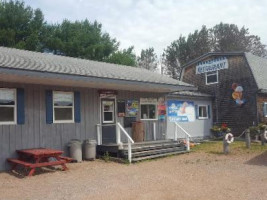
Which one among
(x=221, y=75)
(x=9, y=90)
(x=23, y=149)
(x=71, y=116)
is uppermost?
(x=221, y=75)

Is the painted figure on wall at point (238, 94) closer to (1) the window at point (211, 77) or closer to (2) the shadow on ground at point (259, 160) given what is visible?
(1) the window at point (211, 77)

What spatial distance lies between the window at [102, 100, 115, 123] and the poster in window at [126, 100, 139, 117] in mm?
907

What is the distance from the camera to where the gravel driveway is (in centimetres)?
750

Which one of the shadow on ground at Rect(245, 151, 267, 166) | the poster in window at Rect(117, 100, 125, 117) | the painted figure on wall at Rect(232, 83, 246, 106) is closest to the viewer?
the shadow on ground at Rect(245, 151, 267, 166)

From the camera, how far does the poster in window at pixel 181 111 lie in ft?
62.1

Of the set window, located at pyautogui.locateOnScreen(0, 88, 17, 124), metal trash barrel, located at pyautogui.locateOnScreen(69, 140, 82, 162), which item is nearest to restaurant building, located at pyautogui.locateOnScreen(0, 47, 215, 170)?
window, located at pyautogui.locateOnScreen(0, 88, 17, 124)

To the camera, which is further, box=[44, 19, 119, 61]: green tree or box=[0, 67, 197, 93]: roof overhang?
box=[44, 19, 119, 61]: green tree

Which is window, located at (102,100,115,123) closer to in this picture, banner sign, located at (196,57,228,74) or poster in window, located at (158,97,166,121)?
poster in window, located at (158,97,166,121)

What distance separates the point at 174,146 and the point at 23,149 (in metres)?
6.85

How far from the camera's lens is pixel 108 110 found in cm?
1467

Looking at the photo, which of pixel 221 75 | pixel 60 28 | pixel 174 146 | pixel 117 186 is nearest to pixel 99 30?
pixel 60 28

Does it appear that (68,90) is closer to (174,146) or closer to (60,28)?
(174,146)

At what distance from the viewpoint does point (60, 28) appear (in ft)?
117

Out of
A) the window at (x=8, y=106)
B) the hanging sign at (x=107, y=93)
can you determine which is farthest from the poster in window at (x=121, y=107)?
the window at (x=8, y=106)
